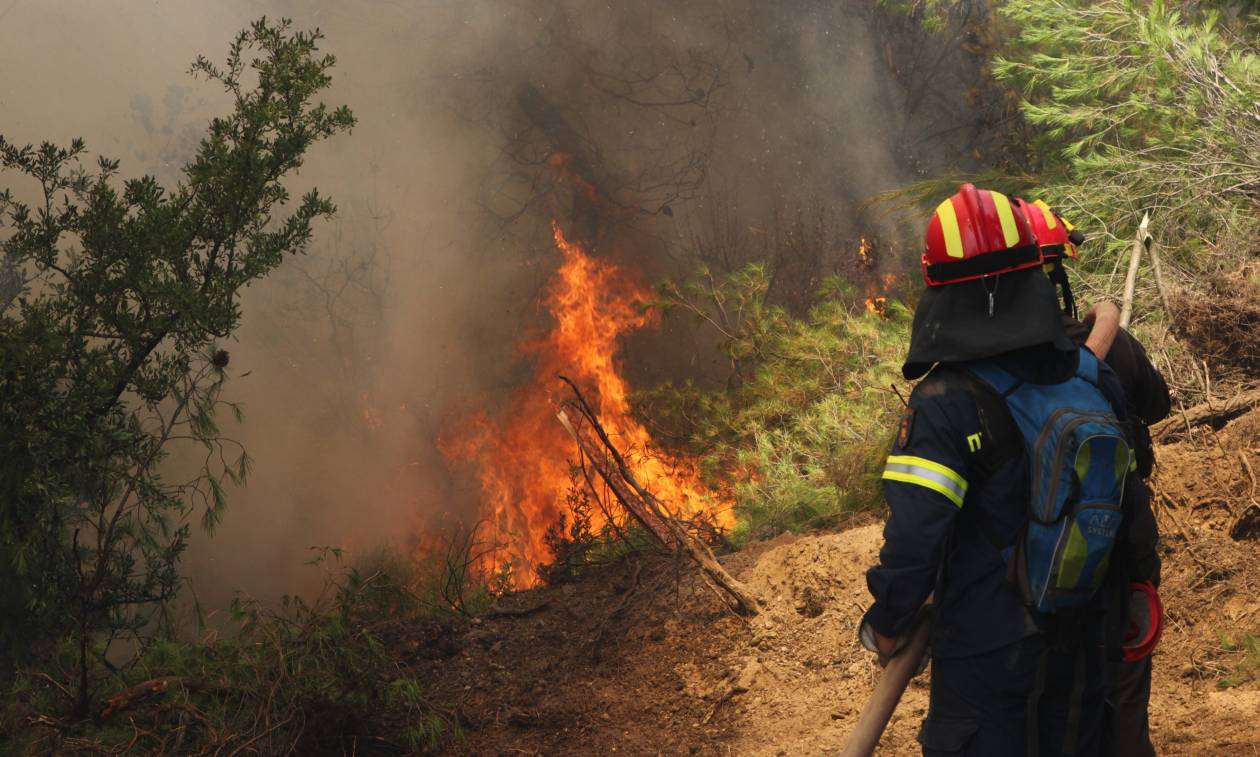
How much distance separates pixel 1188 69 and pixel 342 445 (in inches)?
330

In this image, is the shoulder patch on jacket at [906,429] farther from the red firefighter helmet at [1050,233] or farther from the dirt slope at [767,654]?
the dirt slope at [767,654]

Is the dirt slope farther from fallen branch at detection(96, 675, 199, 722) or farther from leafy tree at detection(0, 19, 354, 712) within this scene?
leafy tree at detection(0, 19, 354, 712)

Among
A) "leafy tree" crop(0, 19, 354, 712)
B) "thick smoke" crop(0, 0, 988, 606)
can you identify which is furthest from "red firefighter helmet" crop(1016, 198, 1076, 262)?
"thick smoke" crop(0, 0, 988, 606)

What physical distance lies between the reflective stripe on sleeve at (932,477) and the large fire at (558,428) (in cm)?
804

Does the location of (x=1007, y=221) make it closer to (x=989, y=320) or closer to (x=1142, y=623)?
(x=989, y=320)

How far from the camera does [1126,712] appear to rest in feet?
8.07

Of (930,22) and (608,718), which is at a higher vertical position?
(930,22)

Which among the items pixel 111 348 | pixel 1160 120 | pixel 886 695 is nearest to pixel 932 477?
pixel 886 695

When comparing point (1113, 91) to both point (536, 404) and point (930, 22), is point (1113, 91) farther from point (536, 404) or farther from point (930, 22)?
point (536, 404)

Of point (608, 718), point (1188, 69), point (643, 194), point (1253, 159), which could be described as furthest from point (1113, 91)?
point (608, 718)

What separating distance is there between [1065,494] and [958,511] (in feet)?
0.75

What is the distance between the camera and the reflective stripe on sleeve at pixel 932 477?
227 centimetres

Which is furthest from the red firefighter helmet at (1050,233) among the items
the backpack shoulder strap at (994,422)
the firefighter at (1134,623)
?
the backpack shoulder strap at (994,422)

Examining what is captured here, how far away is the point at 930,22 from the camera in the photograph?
1298cm
